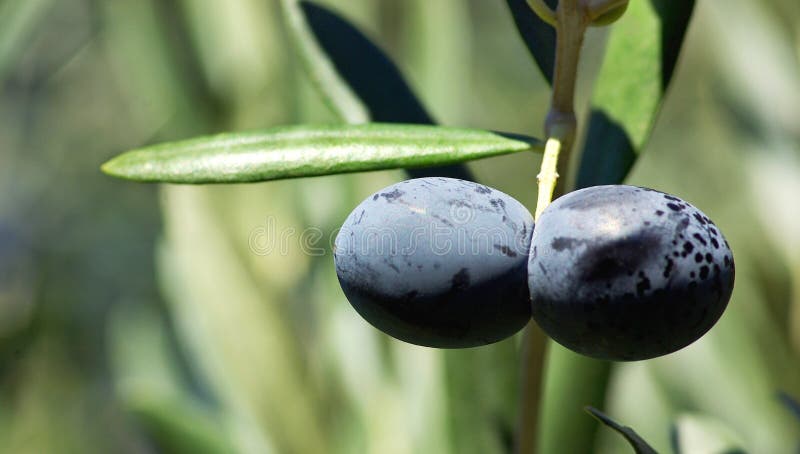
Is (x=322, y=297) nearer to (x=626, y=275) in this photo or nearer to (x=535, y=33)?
(x=535, y=33)

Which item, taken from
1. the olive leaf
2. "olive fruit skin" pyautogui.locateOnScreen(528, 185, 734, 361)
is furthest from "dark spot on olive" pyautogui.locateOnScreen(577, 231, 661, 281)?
the olive leaf

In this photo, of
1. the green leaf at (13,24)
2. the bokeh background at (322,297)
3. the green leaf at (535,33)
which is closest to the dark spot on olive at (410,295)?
the green leaf at (535,33)

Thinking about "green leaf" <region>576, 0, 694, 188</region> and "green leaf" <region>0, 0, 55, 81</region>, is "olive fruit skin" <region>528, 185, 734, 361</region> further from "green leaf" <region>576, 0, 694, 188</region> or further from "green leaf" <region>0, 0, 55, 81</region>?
→ "green leaf" <region>0, 0, 55, 81</region>

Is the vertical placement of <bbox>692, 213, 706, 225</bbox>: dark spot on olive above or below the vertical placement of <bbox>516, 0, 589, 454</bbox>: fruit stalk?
below

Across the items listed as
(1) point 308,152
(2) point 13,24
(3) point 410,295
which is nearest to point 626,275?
(3) point 410,295

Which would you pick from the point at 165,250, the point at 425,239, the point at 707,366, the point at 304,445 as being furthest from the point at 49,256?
the point at 425,239

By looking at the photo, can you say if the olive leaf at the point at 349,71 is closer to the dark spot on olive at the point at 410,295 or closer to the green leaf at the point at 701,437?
the dark spot on olive at the point at 410,295
